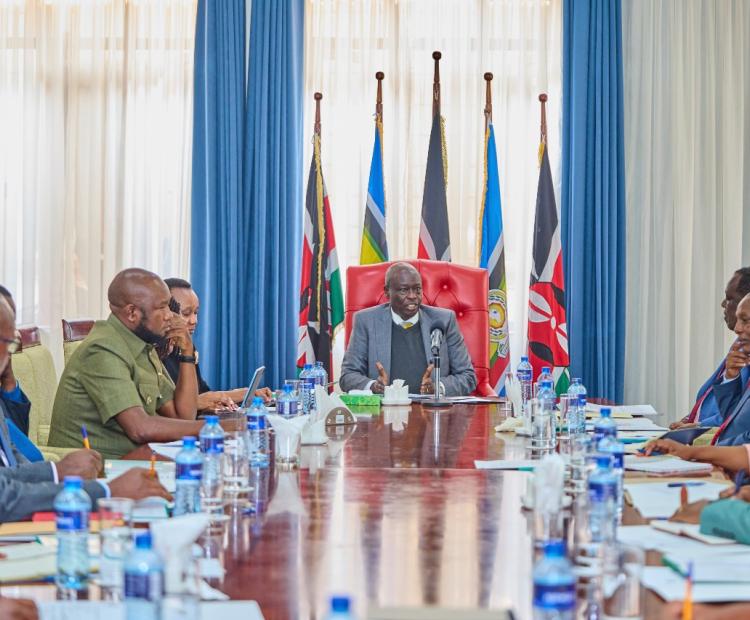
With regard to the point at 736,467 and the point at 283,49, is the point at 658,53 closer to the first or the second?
Answer: the point at 283,49

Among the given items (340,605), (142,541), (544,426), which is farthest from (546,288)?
(340,605)

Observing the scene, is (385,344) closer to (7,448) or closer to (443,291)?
(443,291)

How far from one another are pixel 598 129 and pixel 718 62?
0.91 metres

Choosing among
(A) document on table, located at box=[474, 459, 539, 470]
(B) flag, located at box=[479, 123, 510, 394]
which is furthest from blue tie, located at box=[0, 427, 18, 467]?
(B) flag, located at box=[479, 123, 510, 394]

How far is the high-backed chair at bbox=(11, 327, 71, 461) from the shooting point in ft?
13.1

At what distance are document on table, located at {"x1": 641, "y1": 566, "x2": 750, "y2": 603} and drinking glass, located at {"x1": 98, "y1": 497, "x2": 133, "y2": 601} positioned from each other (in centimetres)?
78

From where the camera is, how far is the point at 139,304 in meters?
3.64

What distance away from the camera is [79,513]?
63.7 inches

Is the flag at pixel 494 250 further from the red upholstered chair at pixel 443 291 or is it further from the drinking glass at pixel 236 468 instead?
the drinking glass at pixel 236 468

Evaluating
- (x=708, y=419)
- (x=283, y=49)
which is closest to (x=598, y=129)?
(x=283, y=49)

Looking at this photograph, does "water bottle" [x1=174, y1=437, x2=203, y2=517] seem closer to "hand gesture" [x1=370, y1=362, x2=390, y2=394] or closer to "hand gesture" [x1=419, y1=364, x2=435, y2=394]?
"hand gesture" [x1=370, y1=362, x2=390, y2=394]

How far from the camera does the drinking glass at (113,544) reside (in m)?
1.59

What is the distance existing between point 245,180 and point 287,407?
11.9 ft

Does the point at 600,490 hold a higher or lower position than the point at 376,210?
lower
